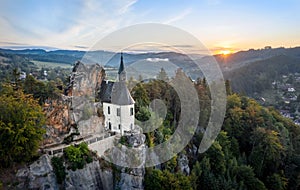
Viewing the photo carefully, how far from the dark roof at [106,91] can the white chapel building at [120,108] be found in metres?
0.23

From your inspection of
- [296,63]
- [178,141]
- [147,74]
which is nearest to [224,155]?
[178,141]

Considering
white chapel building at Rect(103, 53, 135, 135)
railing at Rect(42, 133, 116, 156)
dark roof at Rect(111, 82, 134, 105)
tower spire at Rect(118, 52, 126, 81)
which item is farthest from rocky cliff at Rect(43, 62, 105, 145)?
tower spire at Rect(118, 52, 126, 81)

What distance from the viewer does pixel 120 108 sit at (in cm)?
2736

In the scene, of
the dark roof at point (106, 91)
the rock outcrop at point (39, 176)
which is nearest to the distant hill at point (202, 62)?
the dark roof at point (106, 91)

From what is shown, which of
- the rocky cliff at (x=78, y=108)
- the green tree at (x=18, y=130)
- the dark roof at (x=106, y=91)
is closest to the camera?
the green tree at (x=18, y=130)

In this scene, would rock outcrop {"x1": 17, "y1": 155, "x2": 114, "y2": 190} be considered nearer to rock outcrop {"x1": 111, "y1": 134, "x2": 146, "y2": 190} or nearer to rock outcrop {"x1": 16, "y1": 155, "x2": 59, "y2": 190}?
rock outcrop {"x1": 16, "y1": 155, "x2": 59, "y2": 190}

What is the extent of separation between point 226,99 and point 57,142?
28799mm

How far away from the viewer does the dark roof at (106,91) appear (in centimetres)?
2860

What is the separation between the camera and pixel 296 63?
12306 centimetres

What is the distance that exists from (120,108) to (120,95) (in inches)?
59.0

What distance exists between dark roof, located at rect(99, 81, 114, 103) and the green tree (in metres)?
8.06

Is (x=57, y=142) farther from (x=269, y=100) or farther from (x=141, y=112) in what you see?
(x=269, y=100)

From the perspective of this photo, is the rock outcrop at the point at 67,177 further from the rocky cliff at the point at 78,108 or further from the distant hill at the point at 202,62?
the distant hill at the point at 202,62

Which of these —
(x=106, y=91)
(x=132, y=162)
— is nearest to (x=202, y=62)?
(x=106, y=91)
